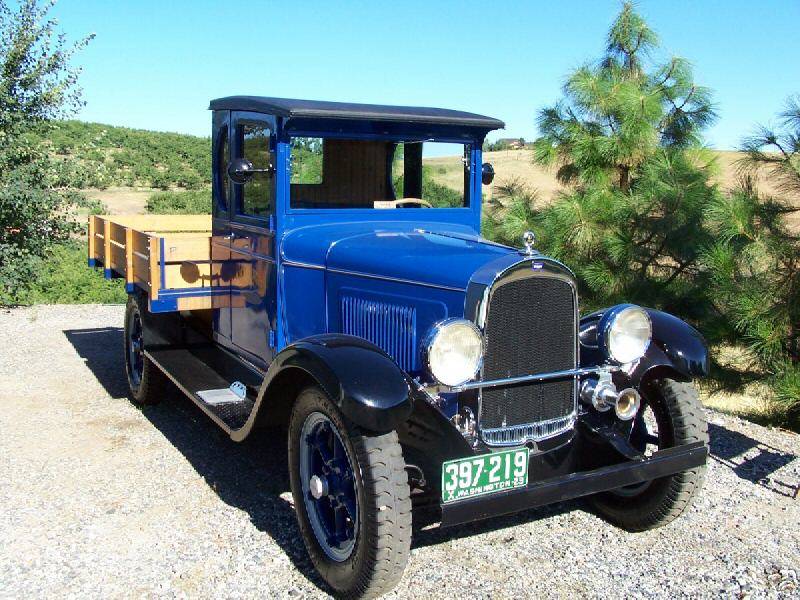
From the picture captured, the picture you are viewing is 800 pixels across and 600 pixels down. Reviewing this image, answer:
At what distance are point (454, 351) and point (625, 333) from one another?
947 mm

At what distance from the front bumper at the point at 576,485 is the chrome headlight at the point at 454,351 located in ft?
1.53

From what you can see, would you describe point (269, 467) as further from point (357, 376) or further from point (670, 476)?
point (670, 476)

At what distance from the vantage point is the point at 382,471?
9.20 feet

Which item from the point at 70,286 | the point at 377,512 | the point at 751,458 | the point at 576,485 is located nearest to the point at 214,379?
the point at 377,512

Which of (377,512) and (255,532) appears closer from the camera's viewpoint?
(377,512)

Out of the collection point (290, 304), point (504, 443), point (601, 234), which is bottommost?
point (504, 443)

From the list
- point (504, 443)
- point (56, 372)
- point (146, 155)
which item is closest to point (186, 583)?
point (504, 443)

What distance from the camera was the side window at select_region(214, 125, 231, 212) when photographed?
4.71 m

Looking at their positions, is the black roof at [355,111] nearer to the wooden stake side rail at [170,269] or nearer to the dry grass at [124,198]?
the wooden stake side rail at [170,269]

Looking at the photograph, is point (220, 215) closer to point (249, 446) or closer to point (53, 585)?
point (249, 446)

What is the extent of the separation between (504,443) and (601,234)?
3203mm

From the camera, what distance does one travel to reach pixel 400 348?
3484 mm

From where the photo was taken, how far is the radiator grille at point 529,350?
3.16m

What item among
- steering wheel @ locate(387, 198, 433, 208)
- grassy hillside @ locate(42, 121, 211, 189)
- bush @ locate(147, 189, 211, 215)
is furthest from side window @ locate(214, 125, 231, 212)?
grassy hillside @ locate(42, 121, 211, 189)
